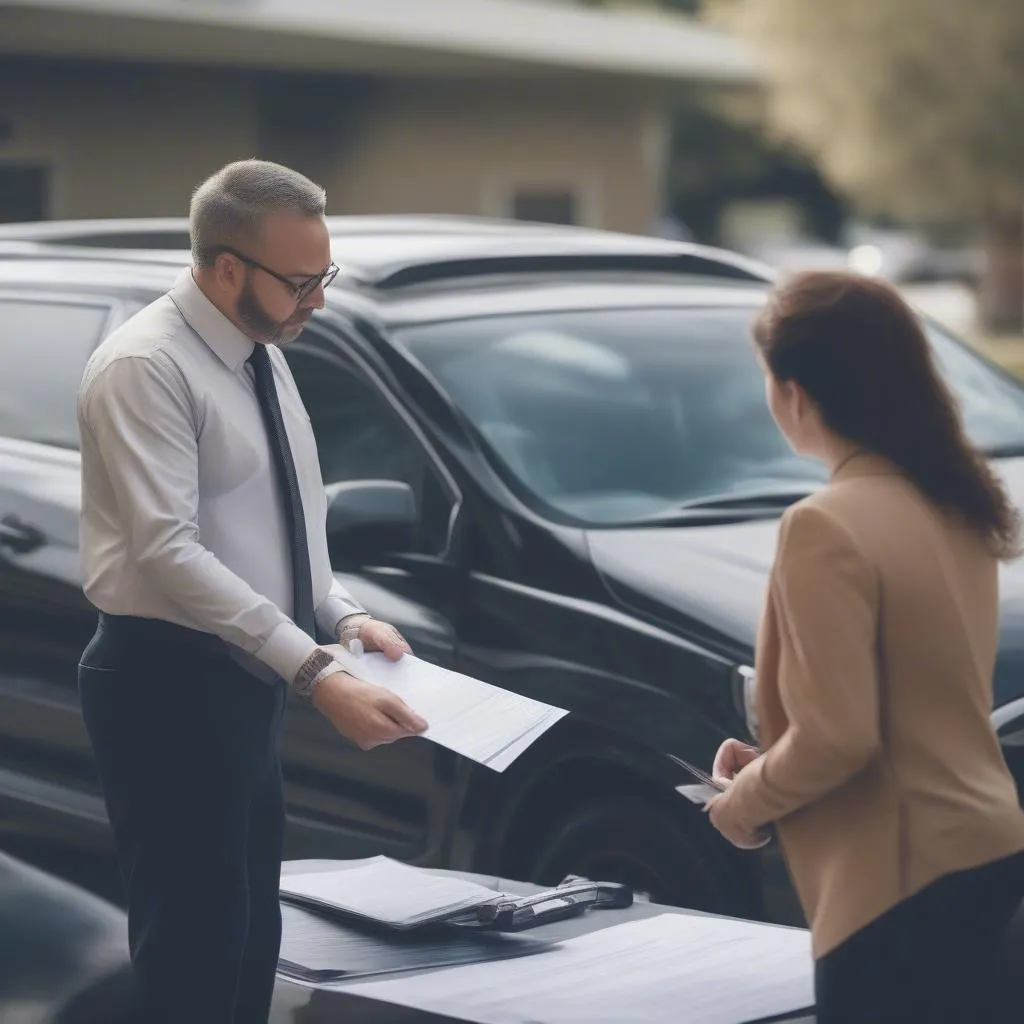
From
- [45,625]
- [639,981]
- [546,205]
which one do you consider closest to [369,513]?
[45,625]

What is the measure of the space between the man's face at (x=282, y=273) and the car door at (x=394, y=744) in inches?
59.2

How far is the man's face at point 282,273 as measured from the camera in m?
3.43

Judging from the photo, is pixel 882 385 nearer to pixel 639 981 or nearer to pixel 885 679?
Result: pixel 885 679

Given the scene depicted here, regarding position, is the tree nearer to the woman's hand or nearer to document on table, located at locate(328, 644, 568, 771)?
document on table, located at locate(328, 644, 568, 771)

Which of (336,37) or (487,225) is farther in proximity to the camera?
(336,37)

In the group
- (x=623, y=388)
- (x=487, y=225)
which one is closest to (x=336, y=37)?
(x=487, y=225)

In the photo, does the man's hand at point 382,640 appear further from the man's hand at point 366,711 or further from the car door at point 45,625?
the car door at point 45,625

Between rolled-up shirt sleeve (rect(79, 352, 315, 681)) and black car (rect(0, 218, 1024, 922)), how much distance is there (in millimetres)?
1283

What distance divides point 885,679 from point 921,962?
0.36 meters

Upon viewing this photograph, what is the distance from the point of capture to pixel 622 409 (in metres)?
5.41

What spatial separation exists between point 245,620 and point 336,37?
43.4 ft

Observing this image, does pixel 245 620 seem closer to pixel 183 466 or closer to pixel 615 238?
pixel 183 466

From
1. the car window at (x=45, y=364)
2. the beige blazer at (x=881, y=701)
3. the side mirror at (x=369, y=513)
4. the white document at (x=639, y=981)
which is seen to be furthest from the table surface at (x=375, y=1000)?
the car window at (x=45, y=364)

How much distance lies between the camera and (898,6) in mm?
31641
